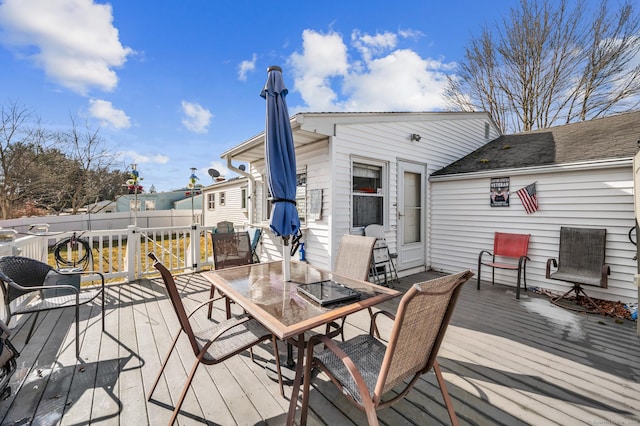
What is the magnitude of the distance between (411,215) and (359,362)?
4.43 metres

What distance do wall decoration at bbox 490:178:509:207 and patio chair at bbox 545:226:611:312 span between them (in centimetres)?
97

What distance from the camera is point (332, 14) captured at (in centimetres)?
606

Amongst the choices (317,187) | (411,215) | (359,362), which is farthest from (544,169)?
(359,362)

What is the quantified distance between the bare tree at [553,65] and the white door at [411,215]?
28.4ft

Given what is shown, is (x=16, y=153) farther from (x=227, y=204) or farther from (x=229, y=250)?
(x=229, y=250)

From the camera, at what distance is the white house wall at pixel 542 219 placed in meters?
3.82

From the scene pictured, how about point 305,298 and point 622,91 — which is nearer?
point 305,298

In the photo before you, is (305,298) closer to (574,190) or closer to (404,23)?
(574,190)

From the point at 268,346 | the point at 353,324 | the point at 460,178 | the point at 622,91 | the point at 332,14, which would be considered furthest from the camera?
→ the point at 622,91

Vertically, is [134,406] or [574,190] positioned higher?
[574,190]

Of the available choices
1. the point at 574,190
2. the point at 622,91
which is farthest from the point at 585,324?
the point at 622,91

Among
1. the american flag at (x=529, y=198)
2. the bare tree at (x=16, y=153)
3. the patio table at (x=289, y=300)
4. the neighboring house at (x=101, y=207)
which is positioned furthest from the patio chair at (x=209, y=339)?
the neighboring house at (x=101, y=207)

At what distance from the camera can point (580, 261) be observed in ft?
13.1

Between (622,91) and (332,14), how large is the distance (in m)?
10.4
